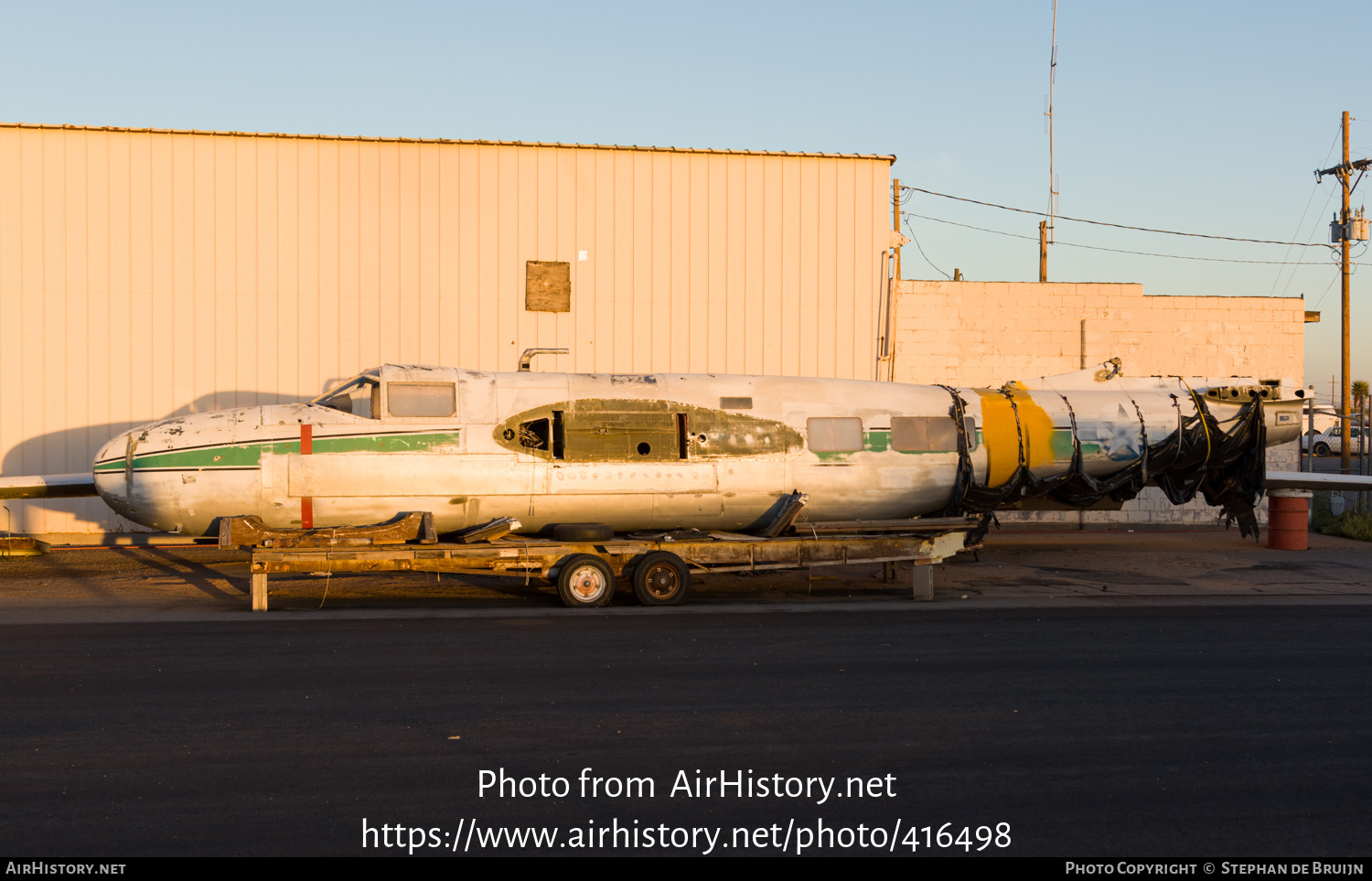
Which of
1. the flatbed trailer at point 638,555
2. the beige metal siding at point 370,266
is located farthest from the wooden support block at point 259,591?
the beige metal siding at point 370,266

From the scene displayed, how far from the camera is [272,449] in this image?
46.5 feet

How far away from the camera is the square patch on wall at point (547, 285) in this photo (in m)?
22.7

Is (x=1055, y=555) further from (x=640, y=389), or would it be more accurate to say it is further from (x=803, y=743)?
(x=803, y=743)

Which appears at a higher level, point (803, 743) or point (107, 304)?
point (107, 304)

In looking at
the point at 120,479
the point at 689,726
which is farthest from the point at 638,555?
the point at 120,479

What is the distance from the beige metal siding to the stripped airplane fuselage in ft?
23.7

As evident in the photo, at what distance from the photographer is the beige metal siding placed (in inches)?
840

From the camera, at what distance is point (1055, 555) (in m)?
20.2

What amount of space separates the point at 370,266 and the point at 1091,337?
57.4 feet

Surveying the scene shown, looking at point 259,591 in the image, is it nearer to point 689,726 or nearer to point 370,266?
point 689,726

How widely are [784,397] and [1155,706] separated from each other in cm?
822

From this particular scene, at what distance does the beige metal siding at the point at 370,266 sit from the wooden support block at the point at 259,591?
29.6ft

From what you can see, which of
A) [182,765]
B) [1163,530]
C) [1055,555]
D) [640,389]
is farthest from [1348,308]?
[182,765]

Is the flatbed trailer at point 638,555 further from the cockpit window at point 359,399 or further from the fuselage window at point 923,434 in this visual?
the cockpit window at point 359,399
